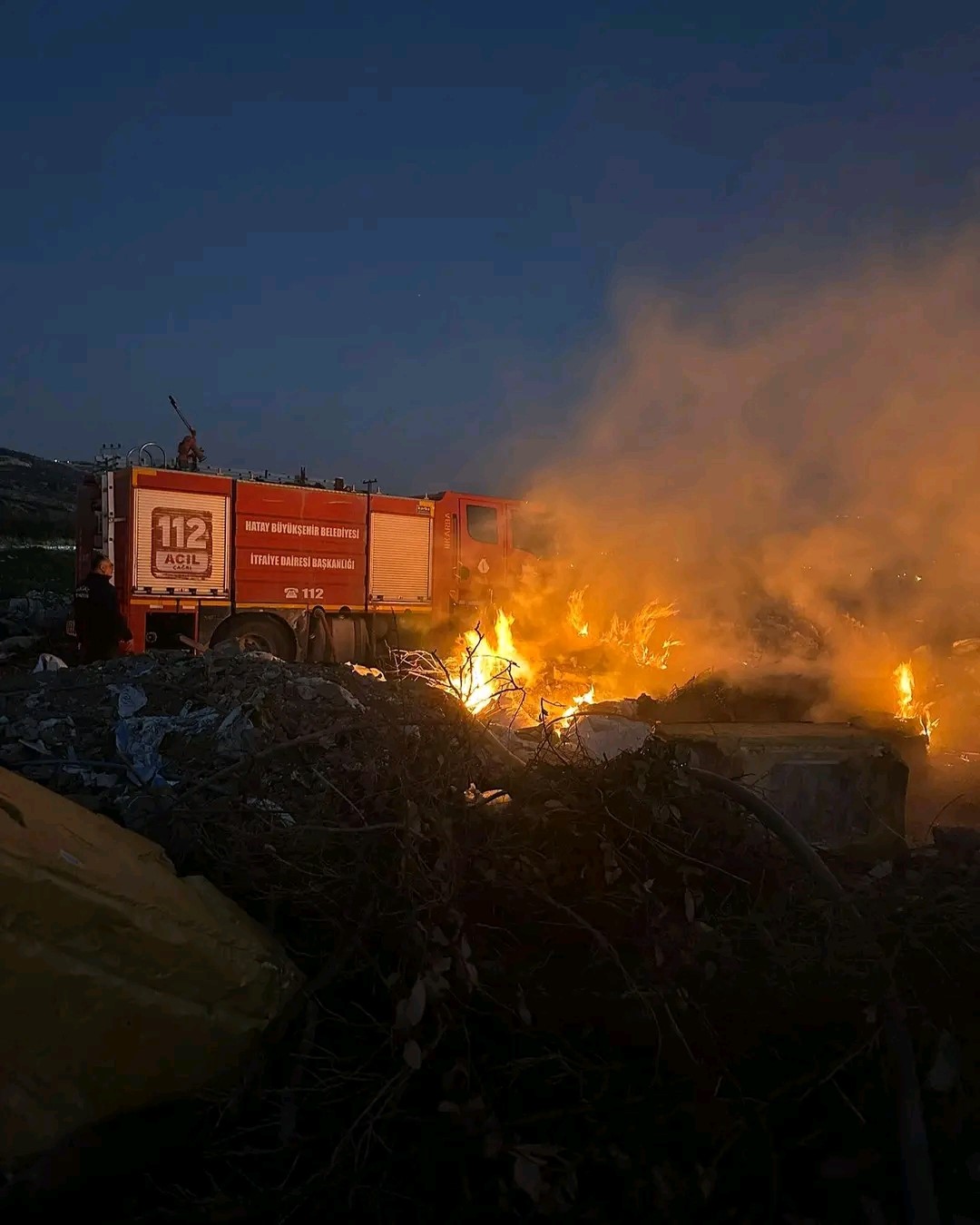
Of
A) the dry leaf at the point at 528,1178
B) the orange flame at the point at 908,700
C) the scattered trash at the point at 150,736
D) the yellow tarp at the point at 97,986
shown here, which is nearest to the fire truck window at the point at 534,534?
the orange flame at the point at 908,700

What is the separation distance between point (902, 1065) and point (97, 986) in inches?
83.3

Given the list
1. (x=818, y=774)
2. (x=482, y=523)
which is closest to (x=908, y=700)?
(x=818, y=774)

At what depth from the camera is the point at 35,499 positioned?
46312 mm

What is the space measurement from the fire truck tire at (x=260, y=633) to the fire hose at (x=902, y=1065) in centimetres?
1024

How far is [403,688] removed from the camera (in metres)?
3.72

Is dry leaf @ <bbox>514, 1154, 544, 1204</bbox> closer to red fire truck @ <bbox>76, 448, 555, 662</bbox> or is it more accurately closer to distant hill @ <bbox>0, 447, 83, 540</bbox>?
red fire truck @ <bbox>76, 448, 555, 662</bbox>

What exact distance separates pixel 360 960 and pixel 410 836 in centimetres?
45

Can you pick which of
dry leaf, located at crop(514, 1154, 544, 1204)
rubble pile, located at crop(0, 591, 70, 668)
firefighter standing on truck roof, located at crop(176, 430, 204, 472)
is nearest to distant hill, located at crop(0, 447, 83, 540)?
rubble pile, located at crop(0, 591, 70, 668)

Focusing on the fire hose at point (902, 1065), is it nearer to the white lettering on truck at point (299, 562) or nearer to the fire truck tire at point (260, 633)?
the fire truck tire at point (260, 633)

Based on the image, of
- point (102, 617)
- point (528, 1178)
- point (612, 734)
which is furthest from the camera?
point (102, 617)

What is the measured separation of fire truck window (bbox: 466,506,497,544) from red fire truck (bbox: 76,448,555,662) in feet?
0.08

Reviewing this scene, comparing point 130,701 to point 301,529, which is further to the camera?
point 301,529

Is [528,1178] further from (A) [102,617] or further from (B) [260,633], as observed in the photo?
(B) [260,633]

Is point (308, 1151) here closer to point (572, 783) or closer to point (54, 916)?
point (54, 916)
